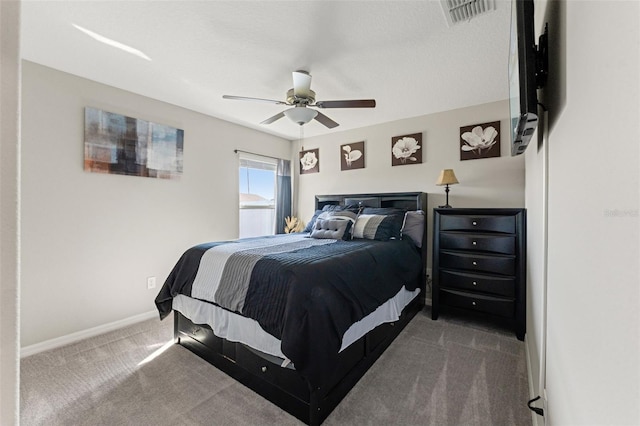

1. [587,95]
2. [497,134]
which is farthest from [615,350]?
[497,134]

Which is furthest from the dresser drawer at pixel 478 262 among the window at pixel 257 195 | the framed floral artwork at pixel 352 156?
the window at pixel 257 195

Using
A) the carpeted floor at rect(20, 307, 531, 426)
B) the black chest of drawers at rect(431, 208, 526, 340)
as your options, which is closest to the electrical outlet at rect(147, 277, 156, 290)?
the carpeted floor at rect(20, 307, 531, 426)

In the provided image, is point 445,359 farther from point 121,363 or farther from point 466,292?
point 121,363

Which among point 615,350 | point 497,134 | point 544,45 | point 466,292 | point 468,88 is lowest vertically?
point 466,292

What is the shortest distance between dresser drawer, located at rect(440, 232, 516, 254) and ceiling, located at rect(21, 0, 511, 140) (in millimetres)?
1526

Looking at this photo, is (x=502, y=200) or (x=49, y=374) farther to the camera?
(x=502, y=200)

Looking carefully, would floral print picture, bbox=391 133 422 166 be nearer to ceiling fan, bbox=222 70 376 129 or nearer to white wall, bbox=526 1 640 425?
ceiling fan, bbox=222 70 376 129

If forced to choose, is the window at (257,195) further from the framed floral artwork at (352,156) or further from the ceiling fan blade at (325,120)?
the ceiling fan blade at (325,120)

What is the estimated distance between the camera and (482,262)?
8.87 feet

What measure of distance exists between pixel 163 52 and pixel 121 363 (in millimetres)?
2497

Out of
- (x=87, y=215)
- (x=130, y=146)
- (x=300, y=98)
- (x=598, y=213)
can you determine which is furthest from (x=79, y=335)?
(x=598, y=213)

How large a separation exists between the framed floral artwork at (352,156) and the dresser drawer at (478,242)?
5.60 feet

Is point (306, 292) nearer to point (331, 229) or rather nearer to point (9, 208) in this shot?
point (9, 208)

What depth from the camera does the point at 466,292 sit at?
2797mm
